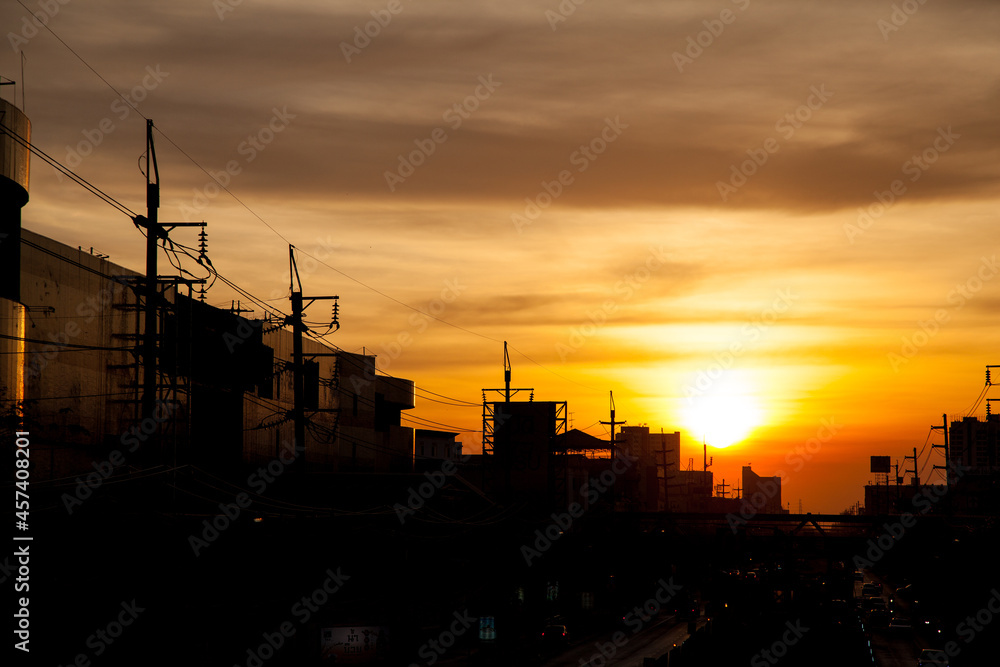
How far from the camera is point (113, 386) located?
58.5 m

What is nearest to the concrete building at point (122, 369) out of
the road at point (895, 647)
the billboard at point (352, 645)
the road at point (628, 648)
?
the billboard at point (352, 645)

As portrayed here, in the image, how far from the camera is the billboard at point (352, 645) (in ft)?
159

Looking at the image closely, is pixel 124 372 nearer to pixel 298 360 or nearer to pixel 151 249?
pixel 298 360

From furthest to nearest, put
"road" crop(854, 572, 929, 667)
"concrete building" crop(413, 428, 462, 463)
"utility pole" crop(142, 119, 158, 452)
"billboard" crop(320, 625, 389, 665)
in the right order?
"concrete building" crop(413, 428, 462, 463)
"road" crop(854, 572, 929, 667)
"billboard" crop(320, 625, 389, 665)
"utility pole" crop(142, 119, 158, 452)

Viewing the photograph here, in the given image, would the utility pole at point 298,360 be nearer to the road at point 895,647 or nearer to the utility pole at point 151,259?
the utility pole at point 151,259

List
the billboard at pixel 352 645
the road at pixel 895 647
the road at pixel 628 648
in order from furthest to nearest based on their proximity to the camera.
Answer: the road at pixel 895 647 < the road at pixel 628 648 < the billboard at pixel 352 645

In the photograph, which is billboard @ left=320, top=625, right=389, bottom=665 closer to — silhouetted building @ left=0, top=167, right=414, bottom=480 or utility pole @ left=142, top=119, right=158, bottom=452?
silhouetted building @ left=0, top=167, right=414, bottom=480

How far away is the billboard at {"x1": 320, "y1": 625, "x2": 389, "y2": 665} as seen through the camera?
48.5 metres

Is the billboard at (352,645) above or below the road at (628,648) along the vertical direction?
above

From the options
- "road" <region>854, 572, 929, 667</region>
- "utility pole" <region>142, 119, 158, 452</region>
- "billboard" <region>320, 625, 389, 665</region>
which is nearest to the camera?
"utility pole" <region>142, 119, 158, 452</region>

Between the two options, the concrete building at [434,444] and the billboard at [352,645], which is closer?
the billboard at [352,645]

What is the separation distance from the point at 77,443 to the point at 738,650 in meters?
38.6

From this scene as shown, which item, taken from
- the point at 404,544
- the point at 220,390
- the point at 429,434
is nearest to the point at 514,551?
the point at 404,544

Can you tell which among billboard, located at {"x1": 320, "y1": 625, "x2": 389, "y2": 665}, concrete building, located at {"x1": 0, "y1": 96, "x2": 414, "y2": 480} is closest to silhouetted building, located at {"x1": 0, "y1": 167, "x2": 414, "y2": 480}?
concrete building, located at {"x1": 0, "y1": 96, "x2": 414, "y2": 480}
